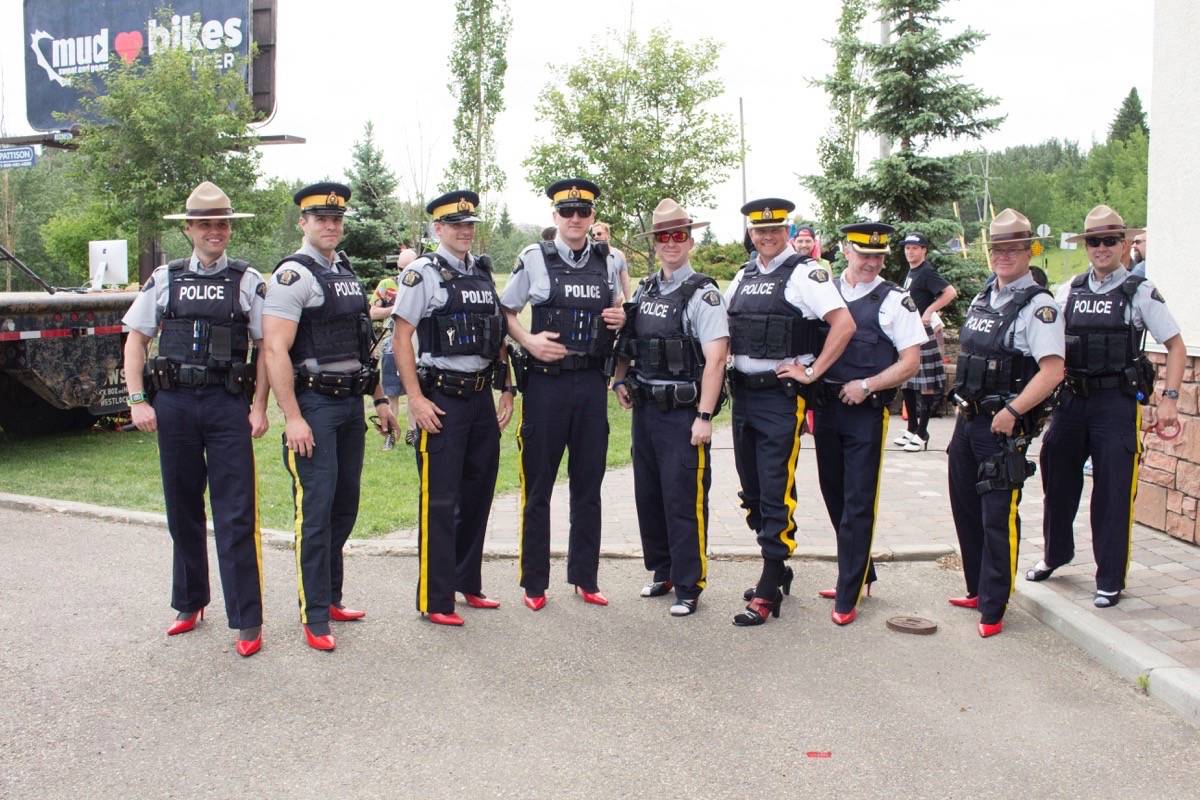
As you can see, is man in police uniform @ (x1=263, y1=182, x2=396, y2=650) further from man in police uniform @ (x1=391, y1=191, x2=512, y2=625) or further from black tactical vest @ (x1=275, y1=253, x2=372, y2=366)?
man in police uniform @ (x1=391, y1=191, x2=512, y2=625)

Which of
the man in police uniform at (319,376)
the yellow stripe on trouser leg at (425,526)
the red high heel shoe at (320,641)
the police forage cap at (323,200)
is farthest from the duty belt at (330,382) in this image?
the red high heel shoe at (320,641)

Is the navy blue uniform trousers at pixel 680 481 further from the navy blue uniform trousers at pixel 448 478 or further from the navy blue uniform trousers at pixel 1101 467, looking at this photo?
the navy blue uniform trousers at pixel 1101 467

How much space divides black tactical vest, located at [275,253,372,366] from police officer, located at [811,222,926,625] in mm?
2275

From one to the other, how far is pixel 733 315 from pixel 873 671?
1.86 meters

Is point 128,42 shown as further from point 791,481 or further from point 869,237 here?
point 791,481

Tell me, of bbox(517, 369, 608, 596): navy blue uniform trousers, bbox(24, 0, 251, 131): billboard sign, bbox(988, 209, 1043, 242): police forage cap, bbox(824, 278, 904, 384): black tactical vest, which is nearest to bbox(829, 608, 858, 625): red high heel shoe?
bbox(824, 278, 904, 384): black tactical vest

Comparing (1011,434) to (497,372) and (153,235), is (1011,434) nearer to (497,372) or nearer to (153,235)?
(497,372)

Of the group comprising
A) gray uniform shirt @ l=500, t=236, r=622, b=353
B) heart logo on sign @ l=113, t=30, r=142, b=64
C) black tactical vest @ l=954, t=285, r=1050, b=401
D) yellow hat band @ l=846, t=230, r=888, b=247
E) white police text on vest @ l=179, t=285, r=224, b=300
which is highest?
heart logo on sign @ l=113, t=30, r=142, b=64

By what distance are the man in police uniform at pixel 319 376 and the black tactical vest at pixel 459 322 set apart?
0.30m

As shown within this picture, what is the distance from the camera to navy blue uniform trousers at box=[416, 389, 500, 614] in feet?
18.2

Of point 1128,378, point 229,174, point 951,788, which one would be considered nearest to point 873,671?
point 951,788

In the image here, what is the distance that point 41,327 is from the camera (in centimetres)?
993

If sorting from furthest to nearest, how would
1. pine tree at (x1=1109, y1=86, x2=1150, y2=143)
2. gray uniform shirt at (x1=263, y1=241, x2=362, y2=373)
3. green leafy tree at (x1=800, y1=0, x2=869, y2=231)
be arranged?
1. pine tree at (x1=1109, y1=86, x2=1150, y2=143)
2. green leafy tree at (x1=800, y1=0, x2=869, y2=231)
3. gray uniform shirt at (x1=263, y1=241, x2=362, y2=373)

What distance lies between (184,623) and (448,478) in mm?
1411
